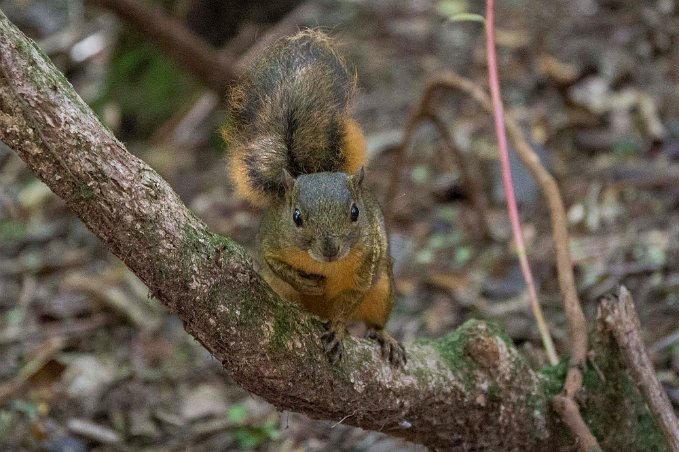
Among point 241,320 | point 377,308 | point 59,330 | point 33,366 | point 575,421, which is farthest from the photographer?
point 59,330

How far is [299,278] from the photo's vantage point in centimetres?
278

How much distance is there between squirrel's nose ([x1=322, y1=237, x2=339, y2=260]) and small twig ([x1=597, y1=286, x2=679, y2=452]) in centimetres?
88

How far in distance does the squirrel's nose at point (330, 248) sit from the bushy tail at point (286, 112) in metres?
0.35

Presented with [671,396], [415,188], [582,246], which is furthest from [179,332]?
[671,396]

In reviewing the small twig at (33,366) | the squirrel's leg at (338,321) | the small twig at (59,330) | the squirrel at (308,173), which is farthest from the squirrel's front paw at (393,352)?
the small twig at (59,330)

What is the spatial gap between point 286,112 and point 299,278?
518mm

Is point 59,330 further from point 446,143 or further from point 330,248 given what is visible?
point 330,248

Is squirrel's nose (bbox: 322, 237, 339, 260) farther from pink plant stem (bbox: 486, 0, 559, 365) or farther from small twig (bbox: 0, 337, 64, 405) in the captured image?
small twig (bbox: 0, 337, 64, 405)

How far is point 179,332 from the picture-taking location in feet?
15.6

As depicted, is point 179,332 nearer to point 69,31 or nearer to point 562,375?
point 562,375

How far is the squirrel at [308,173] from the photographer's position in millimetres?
2648

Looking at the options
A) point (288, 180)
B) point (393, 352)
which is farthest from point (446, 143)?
point (393, 352)

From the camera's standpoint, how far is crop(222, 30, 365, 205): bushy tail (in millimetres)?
2709

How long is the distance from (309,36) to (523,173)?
270 centimetres
